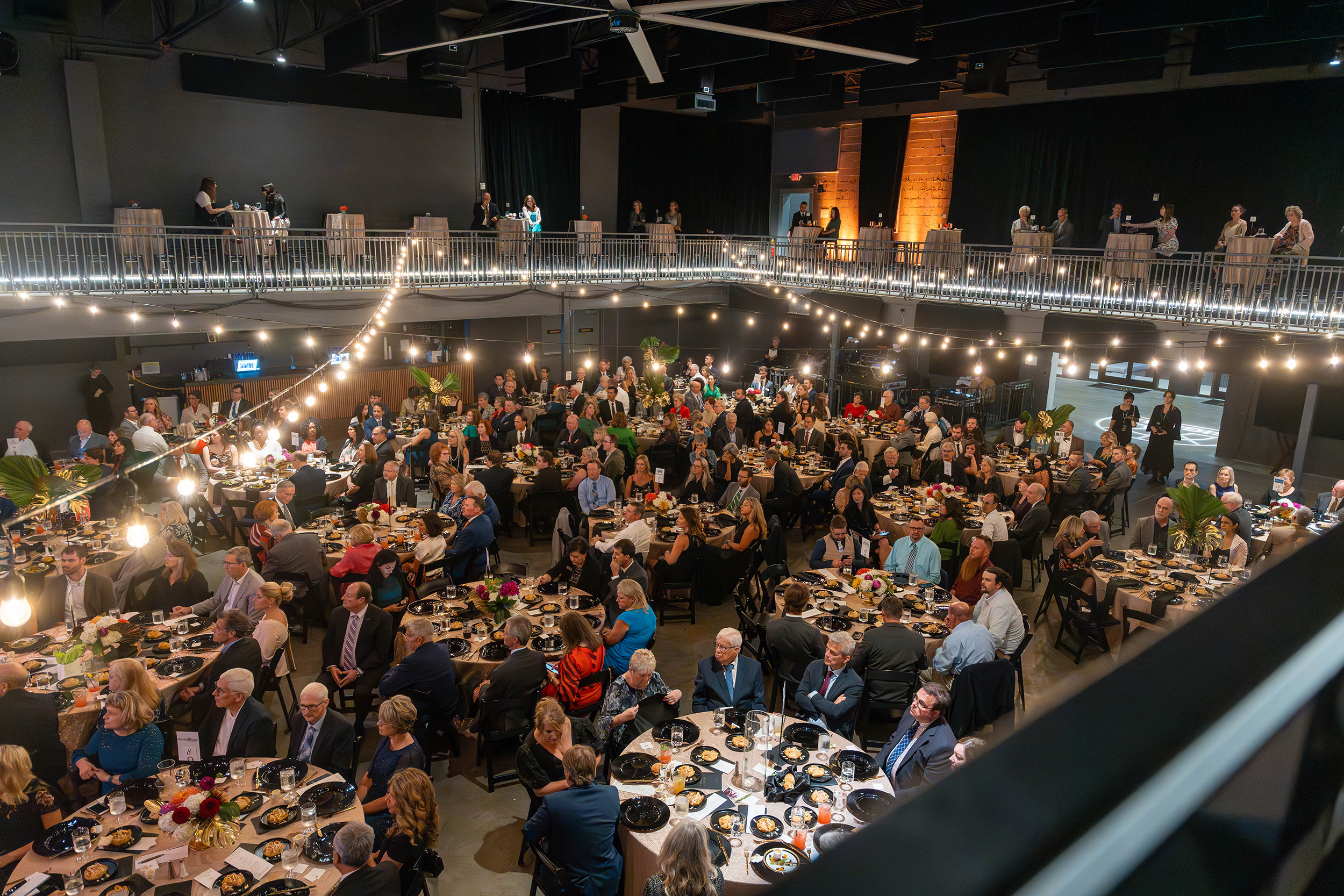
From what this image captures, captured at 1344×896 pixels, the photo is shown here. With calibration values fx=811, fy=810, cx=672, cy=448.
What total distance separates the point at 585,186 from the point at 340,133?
639 centimetres

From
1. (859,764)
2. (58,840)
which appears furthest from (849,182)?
(58,840)

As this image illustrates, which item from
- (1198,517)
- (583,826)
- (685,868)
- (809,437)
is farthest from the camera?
(809,437)

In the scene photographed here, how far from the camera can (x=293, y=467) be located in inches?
403

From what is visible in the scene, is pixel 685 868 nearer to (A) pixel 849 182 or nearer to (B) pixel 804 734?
(B) pixel 804 734

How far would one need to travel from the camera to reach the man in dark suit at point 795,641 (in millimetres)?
5961

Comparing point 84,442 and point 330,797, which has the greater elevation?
point 84,442

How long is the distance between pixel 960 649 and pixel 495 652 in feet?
11.1

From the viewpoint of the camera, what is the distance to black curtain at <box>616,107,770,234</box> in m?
21.9

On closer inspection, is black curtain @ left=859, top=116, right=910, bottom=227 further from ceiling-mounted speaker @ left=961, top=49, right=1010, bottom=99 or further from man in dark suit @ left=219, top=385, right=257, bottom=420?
man in dark suit @ left=219, top=385, right=257, bottom=420

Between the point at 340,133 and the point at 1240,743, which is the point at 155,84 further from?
the point at 1240,743

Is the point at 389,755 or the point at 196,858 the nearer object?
the point at 196,858

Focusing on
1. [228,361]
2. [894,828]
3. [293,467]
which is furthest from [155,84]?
[894,828]

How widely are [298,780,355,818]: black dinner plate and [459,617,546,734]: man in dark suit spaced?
1.17 metres

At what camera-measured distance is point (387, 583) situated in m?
6.95
